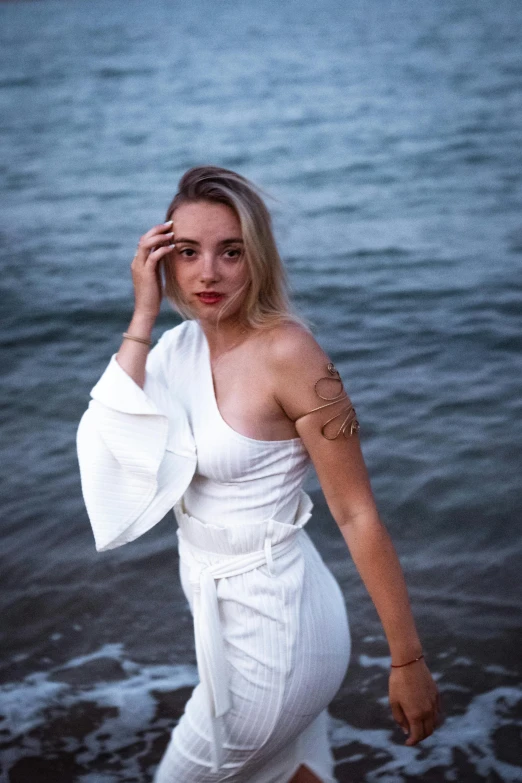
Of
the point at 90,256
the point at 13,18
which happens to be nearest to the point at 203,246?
the point at 90,256

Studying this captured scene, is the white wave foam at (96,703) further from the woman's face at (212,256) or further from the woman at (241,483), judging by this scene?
the woman's face at (212,256)

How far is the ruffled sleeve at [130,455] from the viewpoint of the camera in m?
2.36

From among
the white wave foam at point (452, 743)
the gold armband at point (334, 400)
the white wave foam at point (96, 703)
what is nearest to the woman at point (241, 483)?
the gold armband at point (334, 400)

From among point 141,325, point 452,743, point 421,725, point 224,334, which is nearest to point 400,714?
point 421,725

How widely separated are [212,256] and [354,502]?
2.17 ft

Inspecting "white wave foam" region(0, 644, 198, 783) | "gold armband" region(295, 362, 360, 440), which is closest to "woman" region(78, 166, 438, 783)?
"gold armband" region(295, 362, 360, 440)

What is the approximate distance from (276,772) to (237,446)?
85cm

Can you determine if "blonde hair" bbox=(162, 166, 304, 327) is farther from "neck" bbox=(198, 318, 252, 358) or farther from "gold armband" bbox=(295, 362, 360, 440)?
"gold armband" bbox=(295, 362, 360, 440)

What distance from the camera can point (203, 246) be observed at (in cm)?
236

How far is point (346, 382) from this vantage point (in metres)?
7.05

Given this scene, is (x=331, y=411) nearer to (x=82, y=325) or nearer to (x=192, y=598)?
(x=192, y=598)

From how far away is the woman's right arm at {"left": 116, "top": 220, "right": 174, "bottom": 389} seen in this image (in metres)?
2.40

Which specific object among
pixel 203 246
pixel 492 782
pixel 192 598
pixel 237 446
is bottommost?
pixel 492 782

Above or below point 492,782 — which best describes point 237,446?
above
